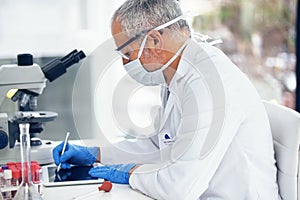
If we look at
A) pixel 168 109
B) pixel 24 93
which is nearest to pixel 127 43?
pixel 168 109

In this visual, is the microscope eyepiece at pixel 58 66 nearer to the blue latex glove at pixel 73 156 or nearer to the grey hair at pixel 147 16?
the blue latex glove at pixel 73 156

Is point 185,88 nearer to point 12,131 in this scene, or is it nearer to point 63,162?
point 63,162

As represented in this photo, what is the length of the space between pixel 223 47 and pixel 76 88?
0.94m

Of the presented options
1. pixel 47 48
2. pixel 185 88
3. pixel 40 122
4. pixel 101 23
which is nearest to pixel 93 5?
pixel 101 23

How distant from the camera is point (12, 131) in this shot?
1.86 m

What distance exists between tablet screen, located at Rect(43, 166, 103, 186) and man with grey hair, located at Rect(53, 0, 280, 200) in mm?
37

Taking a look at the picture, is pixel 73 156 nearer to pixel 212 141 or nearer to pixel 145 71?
pixel 145 71

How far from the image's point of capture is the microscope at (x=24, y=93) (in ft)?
Answer: 6.00

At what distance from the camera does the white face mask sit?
161 cm

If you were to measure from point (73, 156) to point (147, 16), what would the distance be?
54 cm

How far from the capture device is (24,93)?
1.89 m

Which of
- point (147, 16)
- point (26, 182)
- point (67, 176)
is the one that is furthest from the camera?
point (67, 176)

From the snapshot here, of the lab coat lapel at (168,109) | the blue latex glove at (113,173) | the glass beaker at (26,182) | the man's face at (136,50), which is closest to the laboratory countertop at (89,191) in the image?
the blue latex glove at (113,173)

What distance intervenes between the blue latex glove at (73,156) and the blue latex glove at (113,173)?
0.14 meters
